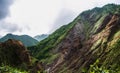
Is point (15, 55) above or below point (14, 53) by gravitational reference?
below

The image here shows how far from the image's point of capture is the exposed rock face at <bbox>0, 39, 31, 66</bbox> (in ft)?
516

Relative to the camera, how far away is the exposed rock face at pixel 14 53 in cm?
15712

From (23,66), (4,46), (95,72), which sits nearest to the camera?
(95,72)

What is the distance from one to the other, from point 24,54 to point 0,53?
22437 millimetres

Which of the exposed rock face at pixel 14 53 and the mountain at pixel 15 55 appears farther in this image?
the exposed rock face at pixel 14 53

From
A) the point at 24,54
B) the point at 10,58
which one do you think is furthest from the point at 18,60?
the point at 24,54

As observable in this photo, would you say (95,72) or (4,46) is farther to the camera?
(4,46)

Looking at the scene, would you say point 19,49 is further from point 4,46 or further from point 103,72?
point 103,72

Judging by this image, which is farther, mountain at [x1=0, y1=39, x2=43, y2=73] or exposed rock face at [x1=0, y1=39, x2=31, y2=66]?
exposed rock face at [x1=0, y1=39, x2=31, y2=66]

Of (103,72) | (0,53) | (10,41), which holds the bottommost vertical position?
(103,72)

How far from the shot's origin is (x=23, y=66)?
14975 centimetres

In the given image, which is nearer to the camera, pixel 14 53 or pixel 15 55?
pixel 15 55

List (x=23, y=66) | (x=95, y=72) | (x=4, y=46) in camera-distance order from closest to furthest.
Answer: (x=95, y=72)
(x=23, y=66)
(x=4, y=46)

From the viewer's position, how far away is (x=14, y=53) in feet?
554
